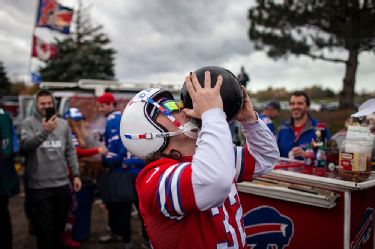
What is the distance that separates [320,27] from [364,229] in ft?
46.2

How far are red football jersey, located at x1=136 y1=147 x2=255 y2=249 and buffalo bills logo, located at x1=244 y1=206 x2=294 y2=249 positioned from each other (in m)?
1.15

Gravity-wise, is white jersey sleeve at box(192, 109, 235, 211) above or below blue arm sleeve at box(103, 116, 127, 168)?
above

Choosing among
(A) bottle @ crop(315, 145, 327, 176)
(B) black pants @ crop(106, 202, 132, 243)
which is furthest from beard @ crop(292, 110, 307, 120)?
(B) black pants @ crop(106, 202, 132, 243)

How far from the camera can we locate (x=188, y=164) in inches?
56.7

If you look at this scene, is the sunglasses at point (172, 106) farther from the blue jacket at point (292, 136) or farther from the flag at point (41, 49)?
the flag at point (41, 49)

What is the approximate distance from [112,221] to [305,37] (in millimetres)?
12962

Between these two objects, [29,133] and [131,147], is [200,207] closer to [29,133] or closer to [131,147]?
[131,147]

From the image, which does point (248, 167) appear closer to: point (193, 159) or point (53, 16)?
point (193, 159)

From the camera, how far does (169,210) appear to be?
1.41 meters

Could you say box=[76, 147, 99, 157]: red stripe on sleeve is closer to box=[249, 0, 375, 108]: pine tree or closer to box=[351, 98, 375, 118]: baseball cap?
box=[351, 98, 375, 118]: baseball cap

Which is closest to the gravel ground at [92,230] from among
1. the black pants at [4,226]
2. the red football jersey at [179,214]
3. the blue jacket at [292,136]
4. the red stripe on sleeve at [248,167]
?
the black pants at [4,226]

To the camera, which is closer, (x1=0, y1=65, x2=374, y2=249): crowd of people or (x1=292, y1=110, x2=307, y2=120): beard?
(x1=0, y1=65, x2=374, y2=249): crowd of people

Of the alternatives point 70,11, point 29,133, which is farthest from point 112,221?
point 70,11

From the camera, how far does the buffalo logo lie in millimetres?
2597
